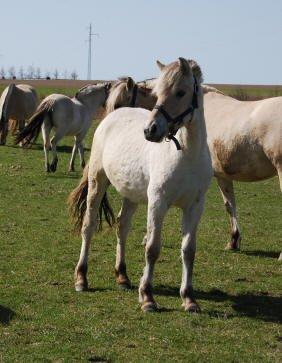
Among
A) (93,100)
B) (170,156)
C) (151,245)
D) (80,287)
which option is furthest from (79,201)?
(93,100)

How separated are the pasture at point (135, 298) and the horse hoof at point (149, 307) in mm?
65

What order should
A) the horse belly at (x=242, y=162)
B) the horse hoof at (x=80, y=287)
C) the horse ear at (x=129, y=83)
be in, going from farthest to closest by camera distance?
the horse ear at (x=129, y=83) < the horse belly at (x=242, y=162) < the horse hoof at (x=80, y=287)

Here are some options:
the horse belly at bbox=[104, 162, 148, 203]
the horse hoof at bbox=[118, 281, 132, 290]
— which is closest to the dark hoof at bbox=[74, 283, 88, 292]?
the horse hoof at bbox=[118, 281, 132, 290]

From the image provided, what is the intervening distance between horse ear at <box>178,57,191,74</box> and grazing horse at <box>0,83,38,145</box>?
1730cm

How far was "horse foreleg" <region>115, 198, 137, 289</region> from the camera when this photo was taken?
6.87 m

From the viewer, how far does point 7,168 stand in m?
17.1

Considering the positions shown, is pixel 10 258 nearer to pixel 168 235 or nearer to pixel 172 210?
pixel 168 235

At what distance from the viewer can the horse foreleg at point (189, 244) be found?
5.91 m

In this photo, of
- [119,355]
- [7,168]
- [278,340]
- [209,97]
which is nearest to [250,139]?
[209,97]

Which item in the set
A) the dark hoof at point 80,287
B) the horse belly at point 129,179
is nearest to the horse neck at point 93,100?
the horse belly at point 129,179

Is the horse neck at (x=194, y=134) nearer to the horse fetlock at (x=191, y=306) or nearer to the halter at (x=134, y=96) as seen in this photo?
the horse fetlock at (x=191, y=306)

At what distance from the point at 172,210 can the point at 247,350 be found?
22.0ft

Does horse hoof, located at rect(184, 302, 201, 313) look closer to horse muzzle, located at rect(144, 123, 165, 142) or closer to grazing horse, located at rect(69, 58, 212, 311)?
grazing horse, located at rect(69, 58, 212, 311)

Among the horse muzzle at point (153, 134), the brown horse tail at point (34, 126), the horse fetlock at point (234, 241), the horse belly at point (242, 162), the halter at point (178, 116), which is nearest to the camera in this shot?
the horse muzzle at point (153, 134)
